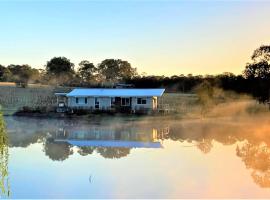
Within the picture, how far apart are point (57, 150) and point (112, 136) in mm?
5995

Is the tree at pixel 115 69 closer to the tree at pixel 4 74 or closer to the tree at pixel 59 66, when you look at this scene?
the tree at pixel 59 66

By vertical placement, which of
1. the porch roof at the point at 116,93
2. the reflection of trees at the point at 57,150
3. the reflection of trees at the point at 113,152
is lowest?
the reflection of trees at the point at 113,152

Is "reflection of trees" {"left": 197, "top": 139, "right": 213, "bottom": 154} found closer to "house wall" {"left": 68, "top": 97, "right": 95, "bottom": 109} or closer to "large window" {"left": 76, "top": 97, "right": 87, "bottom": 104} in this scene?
"house wall" {"left": 68, "top": 97, "right": 95, "bottom": 109}

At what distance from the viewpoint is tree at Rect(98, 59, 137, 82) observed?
95.0 m

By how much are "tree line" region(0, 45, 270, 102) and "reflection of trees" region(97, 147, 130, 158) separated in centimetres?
2561

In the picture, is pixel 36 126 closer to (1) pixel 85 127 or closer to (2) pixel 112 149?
(1) pixel 85 127

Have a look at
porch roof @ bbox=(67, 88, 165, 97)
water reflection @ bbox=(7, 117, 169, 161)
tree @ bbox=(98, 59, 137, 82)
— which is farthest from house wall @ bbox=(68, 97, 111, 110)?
tree @ bbox=(98, 59, 137, 82)

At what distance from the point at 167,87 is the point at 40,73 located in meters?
37.8

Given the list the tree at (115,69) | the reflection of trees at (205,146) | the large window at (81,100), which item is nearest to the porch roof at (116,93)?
the large window at (81,100)

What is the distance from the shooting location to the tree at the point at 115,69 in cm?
9500

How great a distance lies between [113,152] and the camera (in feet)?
61.9

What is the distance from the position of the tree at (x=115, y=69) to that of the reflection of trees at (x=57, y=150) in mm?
72550

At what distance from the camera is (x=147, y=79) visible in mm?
61312

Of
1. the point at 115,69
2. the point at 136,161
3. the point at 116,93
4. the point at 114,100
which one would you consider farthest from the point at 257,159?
the point at 115,69
